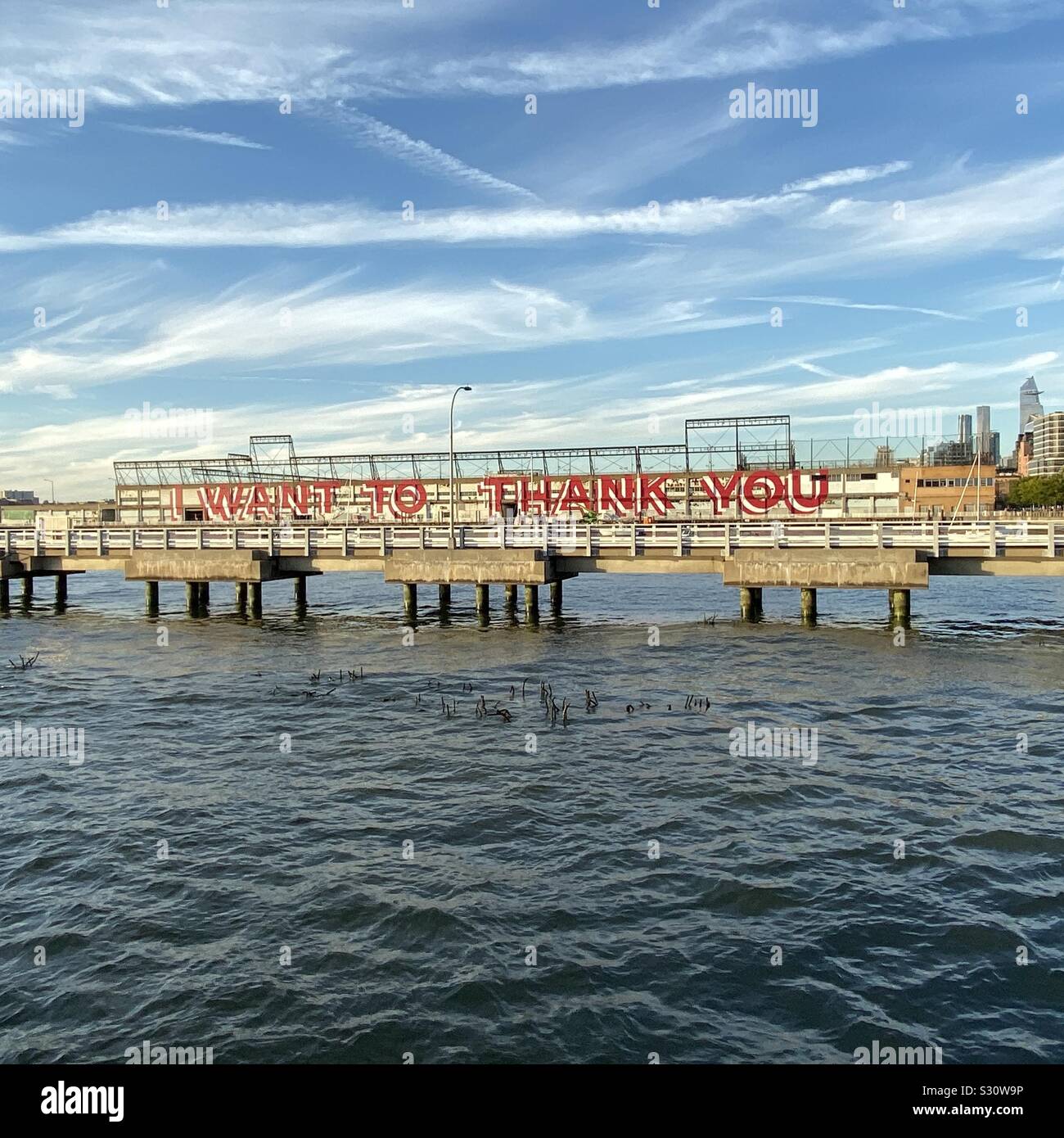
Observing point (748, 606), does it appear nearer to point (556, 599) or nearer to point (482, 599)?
point (556, 599)

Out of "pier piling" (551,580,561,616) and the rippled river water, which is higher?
"pier piling" (551,580,561,616)

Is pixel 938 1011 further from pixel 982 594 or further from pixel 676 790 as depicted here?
pixel 982 594

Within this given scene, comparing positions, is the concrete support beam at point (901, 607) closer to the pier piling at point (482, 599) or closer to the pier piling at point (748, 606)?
the pier piling at point (748, 606)

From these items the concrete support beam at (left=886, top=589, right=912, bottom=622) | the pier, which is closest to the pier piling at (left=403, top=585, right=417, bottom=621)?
the pier

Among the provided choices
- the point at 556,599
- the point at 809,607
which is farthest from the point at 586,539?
the point at 809,607

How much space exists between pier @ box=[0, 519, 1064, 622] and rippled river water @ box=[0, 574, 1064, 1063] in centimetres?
805

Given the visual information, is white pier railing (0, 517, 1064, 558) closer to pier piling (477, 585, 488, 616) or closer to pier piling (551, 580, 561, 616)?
pier piling (477, 585, 488, 616)

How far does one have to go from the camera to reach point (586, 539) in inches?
1367

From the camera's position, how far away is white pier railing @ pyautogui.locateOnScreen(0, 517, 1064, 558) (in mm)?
31359

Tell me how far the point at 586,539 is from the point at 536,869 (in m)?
23.9

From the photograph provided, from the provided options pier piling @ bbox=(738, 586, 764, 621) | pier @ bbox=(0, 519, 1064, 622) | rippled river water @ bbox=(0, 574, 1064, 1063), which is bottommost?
rippled river water @ bbox=(0, 574, 1064, 1063)

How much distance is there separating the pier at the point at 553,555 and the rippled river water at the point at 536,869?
8.05m

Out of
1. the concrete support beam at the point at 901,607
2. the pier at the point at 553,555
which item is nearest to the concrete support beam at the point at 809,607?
the pier at the point at 553,555

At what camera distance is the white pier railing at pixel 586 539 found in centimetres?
3136
